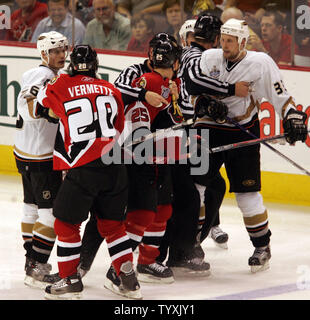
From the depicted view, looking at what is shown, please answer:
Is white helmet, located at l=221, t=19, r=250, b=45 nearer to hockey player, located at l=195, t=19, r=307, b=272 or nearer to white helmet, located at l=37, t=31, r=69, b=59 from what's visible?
hockey player, located at l=195, t=19, r=307, b=272

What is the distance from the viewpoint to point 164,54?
15.8 feet

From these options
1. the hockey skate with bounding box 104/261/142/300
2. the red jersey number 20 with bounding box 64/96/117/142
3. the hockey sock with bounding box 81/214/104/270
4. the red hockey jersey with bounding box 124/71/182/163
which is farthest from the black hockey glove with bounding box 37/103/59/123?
the hockey skate with bounding box 104/261/142/300

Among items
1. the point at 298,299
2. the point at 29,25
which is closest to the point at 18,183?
the point at 29,25

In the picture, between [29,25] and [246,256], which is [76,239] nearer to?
[246,256]

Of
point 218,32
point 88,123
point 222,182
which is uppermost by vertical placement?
point 218,32

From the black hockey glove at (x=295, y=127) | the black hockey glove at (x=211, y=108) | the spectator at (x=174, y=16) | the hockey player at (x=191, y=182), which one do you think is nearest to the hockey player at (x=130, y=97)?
the black hockey glove at (x=211, y=108)

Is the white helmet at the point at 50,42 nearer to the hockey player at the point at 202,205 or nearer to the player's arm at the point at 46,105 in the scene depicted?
the player's arm at the point at 46,105

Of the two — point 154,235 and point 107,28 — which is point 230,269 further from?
point 107,28

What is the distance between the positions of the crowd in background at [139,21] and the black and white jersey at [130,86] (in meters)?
2.16

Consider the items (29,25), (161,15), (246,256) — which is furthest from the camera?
(29,25)

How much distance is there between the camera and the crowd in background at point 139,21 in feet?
22.6

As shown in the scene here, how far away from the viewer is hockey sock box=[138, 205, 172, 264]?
5082 millimetres

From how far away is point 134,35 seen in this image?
7562 millimetres

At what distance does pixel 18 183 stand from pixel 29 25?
1360mm
